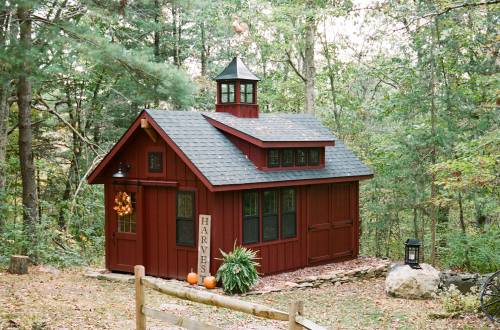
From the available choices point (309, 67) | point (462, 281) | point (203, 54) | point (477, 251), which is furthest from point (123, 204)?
point (203, 54)

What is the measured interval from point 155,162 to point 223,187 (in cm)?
236

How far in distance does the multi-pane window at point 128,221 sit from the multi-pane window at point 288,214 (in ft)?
12.3

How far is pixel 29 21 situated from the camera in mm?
15289

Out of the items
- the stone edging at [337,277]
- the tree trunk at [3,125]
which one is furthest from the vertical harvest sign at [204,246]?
the tree trunk at [3,125]

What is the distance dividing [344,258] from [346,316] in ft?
17.7

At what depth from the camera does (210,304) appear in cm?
718

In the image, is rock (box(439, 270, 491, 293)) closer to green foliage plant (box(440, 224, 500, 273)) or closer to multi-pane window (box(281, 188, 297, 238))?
green foliage plant (box(440, 224, 500, 273))

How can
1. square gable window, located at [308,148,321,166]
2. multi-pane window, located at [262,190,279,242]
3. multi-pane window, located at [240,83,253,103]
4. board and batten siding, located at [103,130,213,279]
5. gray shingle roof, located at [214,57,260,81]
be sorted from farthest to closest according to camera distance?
multi-pane window, located at [240,83,253,103] < gray shingle roof, located at [214,57,260,81] < square gable window, located at [308,148,321,166] < multi-pane window, located at [262,190,279,242] < board and batten siding, located at [103,130,213,279]

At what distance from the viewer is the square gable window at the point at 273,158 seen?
48.2ft

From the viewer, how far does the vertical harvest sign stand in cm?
1325

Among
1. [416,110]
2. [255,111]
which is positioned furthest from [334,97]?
[255,111]

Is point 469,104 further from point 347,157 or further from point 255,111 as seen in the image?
point 255,111

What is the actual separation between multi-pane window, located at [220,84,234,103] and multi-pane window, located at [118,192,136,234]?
12.7ft

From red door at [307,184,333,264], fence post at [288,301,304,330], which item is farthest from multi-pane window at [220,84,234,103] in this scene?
fence post at [288,301,304,330]
